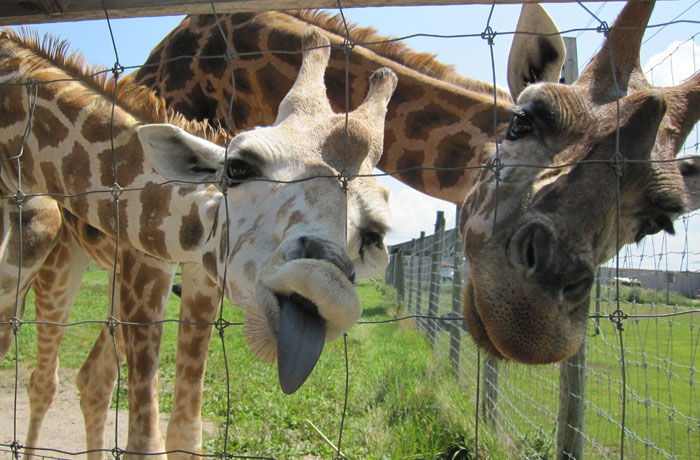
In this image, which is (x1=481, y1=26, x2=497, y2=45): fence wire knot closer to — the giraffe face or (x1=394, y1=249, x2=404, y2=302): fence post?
the giraffe face

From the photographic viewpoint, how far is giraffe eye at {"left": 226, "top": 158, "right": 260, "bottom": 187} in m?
2.18

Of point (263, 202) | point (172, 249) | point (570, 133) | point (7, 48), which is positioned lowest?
point (172, 249)

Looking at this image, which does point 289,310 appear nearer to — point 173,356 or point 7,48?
point 7,48

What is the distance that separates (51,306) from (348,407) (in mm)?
2546

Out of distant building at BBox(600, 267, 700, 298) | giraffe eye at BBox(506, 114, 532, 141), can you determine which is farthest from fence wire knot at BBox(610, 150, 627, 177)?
distant building at BBox(600, 267, 700, 298)

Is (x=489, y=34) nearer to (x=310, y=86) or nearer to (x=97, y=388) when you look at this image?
(x=310, y=86)

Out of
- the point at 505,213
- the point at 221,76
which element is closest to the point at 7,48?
the point at 221,76

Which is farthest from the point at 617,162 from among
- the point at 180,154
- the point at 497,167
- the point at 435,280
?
the point at 435,280

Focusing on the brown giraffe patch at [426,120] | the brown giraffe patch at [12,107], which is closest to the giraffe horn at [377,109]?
the brown giraffe patch at [426,120]

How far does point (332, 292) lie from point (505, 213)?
74 centimetres

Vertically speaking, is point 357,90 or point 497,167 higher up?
point 357,90

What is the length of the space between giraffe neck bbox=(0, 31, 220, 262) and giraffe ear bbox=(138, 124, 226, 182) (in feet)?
1.34

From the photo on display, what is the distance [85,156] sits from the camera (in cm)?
299

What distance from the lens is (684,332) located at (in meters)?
7.79
